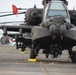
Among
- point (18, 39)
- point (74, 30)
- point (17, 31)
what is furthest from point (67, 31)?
point (17, 31)

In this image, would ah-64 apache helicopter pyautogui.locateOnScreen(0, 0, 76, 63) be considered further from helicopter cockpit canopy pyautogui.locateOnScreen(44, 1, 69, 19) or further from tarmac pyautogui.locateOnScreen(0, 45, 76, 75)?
tarmac pyautogui.locateOnScreen(0, 45, 76, 75)

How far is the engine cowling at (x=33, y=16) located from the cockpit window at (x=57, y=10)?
149cm

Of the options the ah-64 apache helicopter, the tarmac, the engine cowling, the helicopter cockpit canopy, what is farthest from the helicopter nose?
the engine cowling

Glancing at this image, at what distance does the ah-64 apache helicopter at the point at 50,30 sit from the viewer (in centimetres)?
1742

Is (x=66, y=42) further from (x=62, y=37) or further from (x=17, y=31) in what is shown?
(x=17, y=31)

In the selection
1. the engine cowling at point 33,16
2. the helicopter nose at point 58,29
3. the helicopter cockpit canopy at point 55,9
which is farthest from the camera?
the engine cowling at point 33,16

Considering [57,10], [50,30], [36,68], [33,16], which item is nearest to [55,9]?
[57,10]

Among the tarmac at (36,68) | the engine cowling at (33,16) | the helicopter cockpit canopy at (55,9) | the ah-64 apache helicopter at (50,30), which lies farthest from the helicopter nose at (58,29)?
the engine cowling at (33,16)

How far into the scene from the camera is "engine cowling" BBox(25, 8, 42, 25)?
814 inches

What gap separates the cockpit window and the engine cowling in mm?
1486

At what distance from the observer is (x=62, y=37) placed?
689 inches

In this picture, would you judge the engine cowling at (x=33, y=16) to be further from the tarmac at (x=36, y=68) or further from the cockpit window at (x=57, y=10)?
the tarmac at (x=36, y=68)

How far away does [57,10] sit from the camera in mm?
18859

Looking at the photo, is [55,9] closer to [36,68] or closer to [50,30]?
[50,30]
